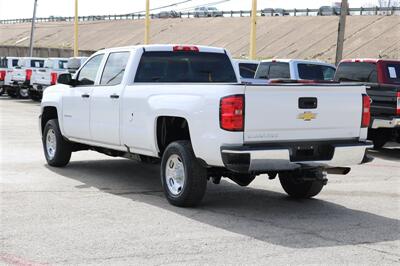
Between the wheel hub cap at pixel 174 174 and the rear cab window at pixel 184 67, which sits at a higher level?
the rear cab window at pixel 184 67

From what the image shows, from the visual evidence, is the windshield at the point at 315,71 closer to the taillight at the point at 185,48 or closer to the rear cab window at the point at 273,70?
the rear cab window at the point at 273,70

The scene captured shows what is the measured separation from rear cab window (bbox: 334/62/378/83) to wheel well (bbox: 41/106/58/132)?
691 centimetres

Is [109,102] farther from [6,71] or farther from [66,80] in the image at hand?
[6,71]

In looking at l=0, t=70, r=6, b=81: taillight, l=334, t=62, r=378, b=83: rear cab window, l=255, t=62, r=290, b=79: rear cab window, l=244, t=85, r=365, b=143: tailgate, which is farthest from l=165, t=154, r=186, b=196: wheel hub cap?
l=0, t=70, r=6, b=81: taillight

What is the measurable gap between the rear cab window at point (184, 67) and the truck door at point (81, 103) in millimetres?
1095

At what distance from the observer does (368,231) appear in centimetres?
694

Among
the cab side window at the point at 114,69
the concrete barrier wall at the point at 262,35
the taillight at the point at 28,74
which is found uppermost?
the concrete barrier wall at the point at 262,35

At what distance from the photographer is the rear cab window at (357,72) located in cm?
1446

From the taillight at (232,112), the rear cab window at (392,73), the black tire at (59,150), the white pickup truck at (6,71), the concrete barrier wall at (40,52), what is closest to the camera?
the taillight at (232,112)

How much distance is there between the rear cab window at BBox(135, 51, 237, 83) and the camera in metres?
9.09

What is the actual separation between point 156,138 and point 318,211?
6.98 ft

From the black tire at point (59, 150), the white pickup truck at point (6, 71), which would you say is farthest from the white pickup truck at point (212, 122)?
the white pickup truck at point (6, 71)

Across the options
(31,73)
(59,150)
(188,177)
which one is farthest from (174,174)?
(31,73)

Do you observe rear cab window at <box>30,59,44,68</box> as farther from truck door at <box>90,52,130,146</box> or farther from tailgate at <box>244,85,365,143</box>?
tailgate at <box>244,85,365,143</box>
